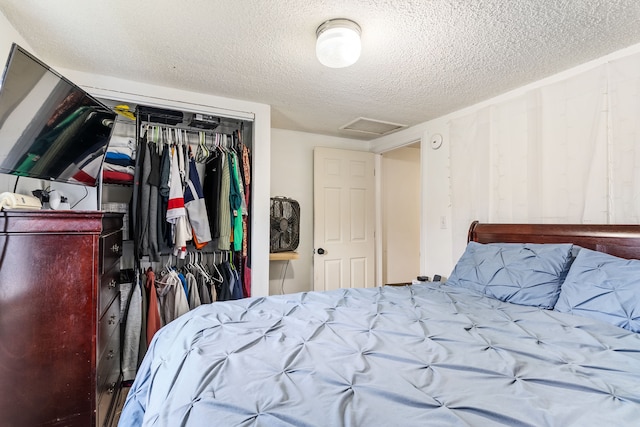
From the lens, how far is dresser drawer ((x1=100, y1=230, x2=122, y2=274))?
1464 mm

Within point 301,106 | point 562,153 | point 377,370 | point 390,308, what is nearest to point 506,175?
point 562,153

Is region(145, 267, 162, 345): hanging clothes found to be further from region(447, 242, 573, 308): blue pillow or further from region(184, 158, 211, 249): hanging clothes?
region(447, 242, 573, 308): blue pillow

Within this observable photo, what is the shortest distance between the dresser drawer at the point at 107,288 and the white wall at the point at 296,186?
5.76ft

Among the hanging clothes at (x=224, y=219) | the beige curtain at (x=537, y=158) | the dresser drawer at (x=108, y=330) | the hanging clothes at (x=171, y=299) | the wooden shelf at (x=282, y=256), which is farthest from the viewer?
the wooden shelf at (x=282, y=256)

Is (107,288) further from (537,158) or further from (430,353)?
(537,158)

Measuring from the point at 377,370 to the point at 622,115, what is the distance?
2098 mm

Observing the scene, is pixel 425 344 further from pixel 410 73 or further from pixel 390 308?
pixel 410 73

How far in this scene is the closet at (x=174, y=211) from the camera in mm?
2295

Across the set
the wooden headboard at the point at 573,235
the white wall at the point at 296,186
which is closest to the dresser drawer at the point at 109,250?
the white wall at the point at 296,186

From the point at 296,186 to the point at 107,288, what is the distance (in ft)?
7.39

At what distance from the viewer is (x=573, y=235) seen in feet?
6.27

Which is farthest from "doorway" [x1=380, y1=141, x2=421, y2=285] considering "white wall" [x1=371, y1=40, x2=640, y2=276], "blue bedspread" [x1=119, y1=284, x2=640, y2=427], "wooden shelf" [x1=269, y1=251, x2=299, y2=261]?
"blue bedspread" [x1=119, y1=284, x2=640, y2=427]

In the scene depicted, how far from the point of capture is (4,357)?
3.86ft

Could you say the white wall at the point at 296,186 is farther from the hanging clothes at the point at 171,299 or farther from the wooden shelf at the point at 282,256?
the hanging clothes at the point at 171,299
